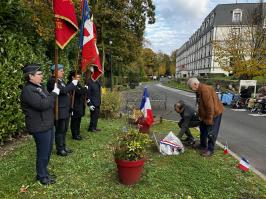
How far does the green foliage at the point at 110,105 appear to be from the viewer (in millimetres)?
10281

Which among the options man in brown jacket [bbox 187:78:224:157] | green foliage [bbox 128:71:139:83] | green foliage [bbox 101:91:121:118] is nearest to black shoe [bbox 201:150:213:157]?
man in brown jacket [bbox 187:78:224:157]

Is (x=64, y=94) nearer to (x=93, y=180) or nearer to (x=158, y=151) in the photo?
(x=93, y=180)

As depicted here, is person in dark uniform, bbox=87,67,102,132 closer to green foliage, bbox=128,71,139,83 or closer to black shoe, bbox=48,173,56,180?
black shoe, bbox=48,173,56,180

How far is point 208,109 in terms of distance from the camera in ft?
18.9

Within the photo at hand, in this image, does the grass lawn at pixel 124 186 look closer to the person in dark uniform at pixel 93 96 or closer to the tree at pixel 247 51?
the person in dark uniform at pixel 93 96

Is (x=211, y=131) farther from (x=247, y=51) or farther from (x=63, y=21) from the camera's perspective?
(x=247, y=51)

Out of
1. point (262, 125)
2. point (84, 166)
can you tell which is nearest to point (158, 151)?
point (84, 166)

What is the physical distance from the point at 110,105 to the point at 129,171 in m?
6.20

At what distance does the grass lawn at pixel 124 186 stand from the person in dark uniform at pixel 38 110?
535 mm

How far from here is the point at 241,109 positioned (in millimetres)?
16000

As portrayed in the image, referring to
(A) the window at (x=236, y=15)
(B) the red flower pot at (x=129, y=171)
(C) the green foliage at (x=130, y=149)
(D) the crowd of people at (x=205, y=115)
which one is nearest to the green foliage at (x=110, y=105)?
(D) the crowd of people at (x=205, y=115)

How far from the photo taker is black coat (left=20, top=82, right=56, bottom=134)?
3.77 metres

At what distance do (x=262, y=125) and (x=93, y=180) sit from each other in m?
8.52

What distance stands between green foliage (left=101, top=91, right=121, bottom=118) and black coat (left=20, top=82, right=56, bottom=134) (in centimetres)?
619
